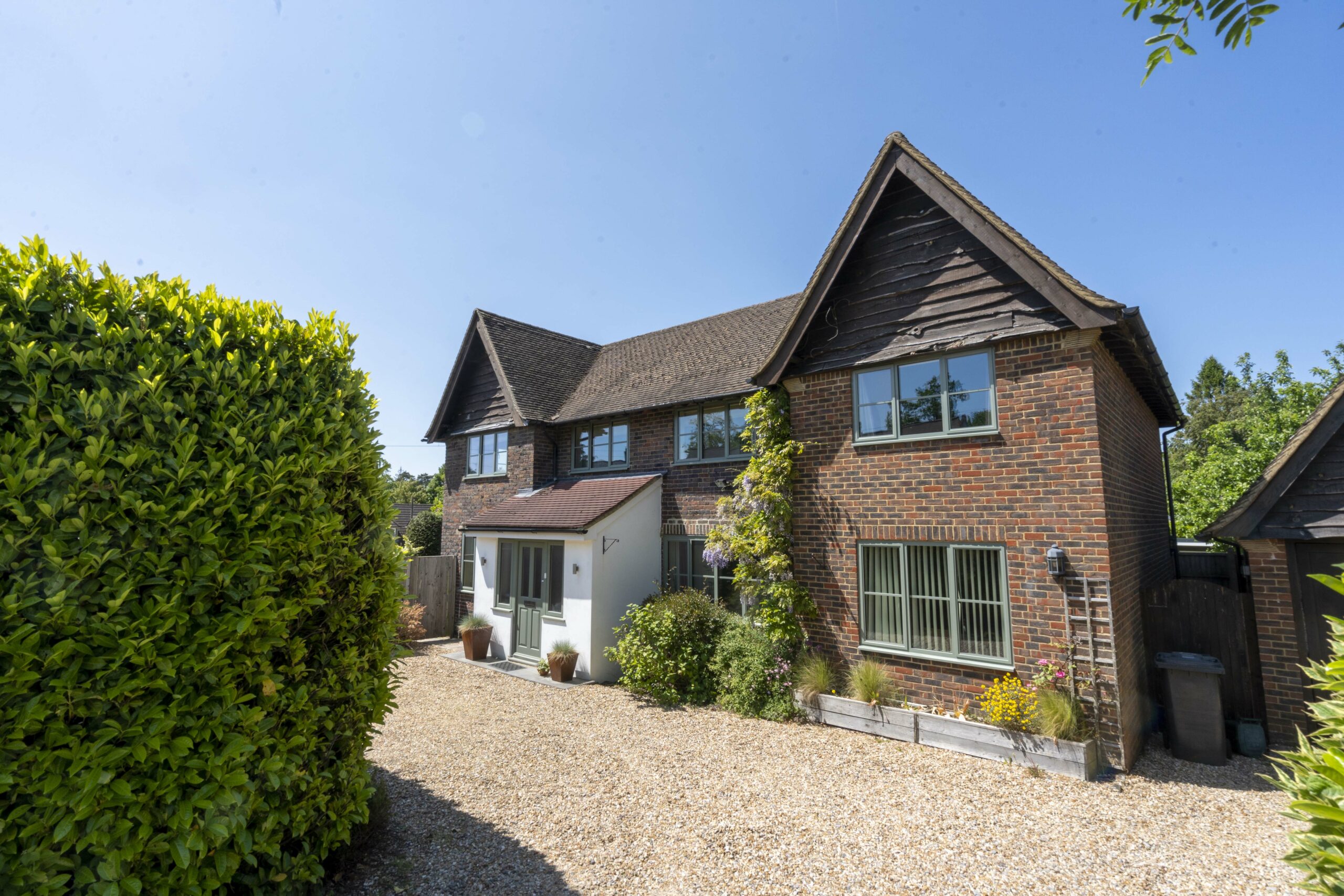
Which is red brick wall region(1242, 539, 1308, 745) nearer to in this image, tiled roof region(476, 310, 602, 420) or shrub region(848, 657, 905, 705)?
shrub region(848, 657, 905, 705)

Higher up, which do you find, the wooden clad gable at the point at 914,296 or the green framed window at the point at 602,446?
the wooden clad gable at the point at 914,296

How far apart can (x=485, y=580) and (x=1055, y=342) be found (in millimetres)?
13114

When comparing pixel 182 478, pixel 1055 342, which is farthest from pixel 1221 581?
pixel 182 478

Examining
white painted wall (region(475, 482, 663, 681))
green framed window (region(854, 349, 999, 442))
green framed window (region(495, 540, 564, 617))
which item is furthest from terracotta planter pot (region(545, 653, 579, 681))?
green framed window (region(854, 349, 999, 442))

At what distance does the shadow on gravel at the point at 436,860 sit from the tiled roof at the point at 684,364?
28.1 feet

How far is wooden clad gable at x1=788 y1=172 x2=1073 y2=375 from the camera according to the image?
8852mm

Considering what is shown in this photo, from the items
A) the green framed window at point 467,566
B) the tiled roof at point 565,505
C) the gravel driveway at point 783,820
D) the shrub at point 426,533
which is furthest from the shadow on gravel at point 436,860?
the shrub at point 426,533

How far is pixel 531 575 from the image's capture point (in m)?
14.4

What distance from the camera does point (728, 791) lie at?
7.09 metres

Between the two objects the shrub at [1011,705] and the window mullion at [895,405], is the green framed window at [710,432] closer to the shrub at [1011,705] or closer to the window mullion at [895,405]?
the window mullion at [895,405]

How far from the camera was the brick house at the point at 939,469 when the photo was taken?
818 cm

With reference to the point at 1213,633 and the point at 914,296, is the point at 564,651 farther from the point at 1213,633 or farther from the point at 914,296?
the point at 1213,633

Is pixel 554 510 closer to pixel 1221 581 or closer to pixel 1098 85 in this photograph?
pixel 1098 85

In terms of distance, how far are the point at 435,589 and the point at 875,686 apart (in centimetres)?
1347
